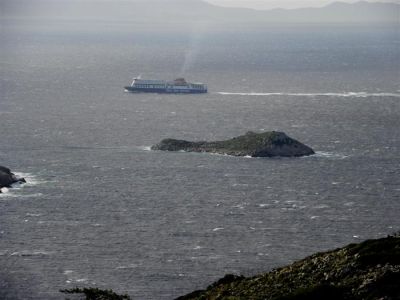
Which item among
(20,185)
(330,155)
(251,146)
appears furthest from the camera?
(251,146)

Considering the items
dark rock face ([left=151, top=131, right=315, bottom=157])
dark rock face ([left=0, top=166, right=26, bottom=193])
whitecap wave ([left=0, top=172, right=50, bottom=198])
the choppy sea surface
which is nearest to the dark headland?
the choppy sea surface

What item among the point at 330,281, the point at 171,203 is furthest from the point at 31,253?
the point at 330,281

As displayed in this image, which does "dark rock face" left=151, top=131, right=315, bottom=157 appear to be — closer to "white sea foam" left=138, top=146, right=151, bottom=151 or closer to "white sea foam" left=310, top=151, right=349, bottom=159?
"white sea foam" left=138, top=146, right=151, bottom=151

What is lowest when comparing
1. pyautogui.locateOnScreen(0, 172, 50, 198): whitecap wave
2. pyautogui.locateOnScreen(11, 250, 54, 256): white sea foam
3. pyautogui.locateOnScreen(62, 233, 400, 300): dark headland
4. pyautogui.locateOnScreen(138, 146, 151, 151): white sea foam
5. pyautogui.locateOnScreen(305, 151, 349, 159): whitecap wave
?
pyautogui.locateOnScreen(11, 250, 54, 256): white sea foam

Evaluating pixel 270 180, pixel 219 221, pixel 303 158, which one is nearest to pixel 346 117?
pixel 303 158

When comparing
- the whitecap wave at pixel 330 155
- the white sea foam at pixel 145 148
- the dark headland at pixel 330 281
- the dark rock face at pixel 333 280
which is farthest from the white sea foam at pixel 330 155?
the dark rock face at pixel 333 280

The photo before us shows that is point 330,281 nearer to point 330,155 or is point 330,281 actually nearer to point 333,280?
point 333,280
